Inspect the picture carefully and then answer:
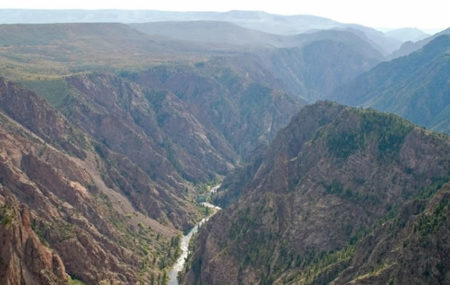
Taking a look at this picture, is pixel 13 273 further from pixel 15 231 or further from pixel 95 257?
pixel 95 257

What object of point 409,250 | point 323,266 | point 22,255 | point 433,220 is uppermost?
point 433,220

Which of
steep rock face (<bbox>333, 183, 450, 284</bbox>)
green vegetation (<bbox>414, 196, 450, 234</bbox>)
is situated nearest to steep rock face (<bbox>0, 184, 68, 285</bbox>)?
steep rock face (<bbox>333, 183, 450, 284</bbox>)

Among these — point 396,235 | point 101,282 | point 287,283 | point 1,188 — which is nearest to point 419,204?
point 396,235

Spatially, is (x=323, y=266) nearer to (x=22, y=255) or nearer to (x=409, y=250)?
(x=409, y=250)

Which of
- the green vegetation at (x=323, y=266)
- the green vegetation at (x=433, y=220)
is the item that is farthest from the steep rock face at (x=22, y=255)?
the green vegetation at (x=433, y=220)

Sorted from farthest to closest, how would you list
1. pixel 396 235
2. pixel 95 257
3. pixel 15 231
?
pixel 95 257, pixel 396 235, pixel 15 231

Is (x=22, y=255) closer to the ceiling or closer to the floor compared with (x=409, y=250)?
closer to the floor

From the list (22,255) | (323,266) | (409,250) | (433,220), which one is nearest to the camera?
(409,250)

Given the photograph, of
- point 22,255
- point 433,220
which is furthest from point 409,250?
point 22,255
